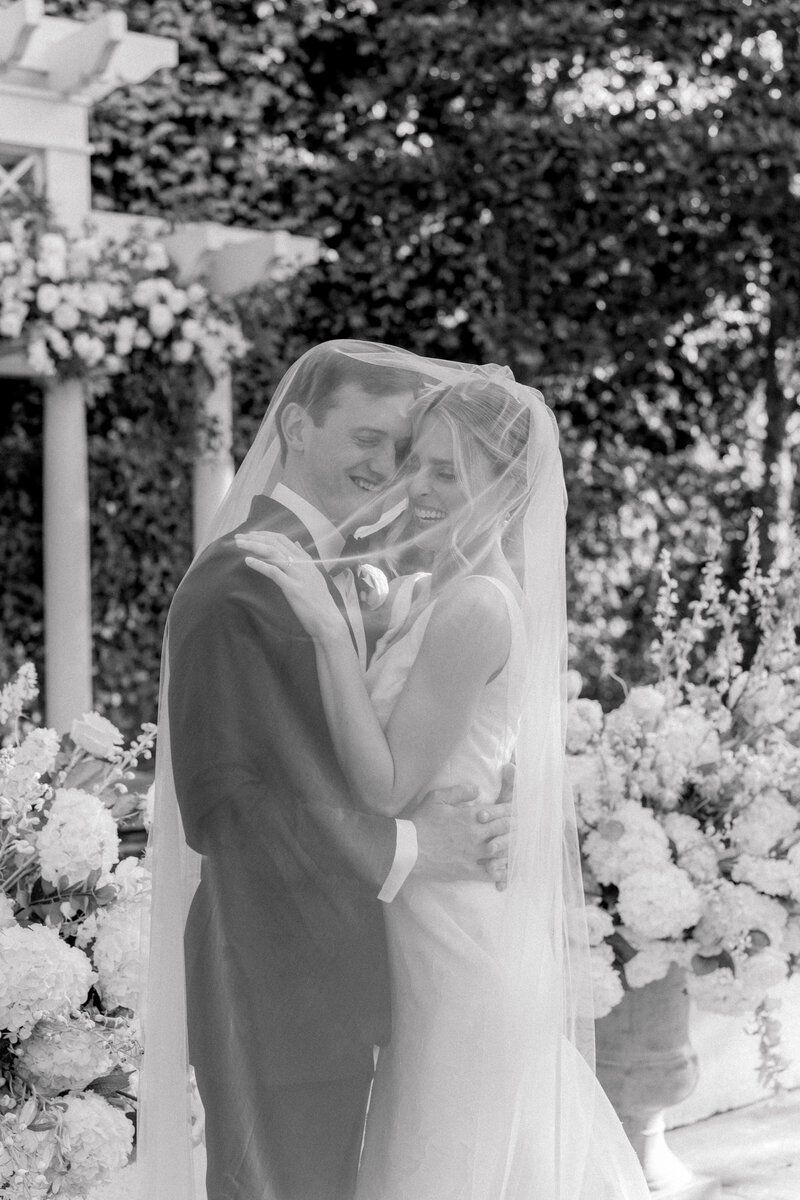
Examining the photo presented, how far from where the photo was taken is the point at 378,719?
186cm

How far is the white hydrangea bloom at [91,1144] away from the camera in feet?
6.90

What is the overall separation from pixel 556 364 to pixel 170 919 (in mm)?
6168

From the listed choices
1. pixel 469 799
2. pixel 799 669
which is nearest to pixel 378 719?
pixel 469 799

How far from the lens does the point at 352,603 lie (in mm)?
1915

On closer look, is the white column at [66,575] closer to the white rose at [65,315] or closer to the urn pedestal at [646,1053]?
the white rose at [65,315]

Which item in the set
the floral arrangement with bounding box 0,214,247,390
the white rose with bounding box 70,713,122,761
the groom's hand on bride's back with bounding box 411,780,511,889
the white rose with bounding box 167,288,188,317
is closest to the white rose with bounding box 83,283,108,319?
the floral arrangement with bounding box 0,214,247,390

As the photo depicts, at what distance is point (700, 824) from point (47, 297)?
360 cm

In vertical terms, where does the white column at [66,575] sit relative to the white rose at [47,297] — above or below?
below

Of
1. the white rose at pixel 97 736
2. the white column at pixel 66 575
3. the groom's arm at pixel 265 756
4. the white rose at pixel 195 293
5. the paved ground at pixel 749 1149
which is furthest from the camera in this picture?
the white column at pixel 66 575

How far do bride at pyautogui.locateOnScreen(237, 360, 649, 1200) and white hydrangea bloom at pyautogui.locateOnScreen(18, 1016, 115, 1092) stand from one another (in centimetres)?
49

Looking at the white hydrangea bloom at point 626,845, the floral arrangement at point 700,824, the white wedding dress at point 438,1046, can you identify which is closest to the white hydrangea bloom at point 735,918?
the floral arrangement at point 700,824

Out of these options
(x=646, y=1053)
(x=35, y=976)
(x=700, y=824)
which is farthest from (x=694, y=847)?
(x=35, y=976)

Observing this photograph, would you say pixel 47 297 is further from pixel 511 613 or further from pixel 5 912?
pixel 511 613

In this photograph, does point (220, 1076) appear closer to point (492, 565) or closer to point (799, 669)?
point (492, 565)
